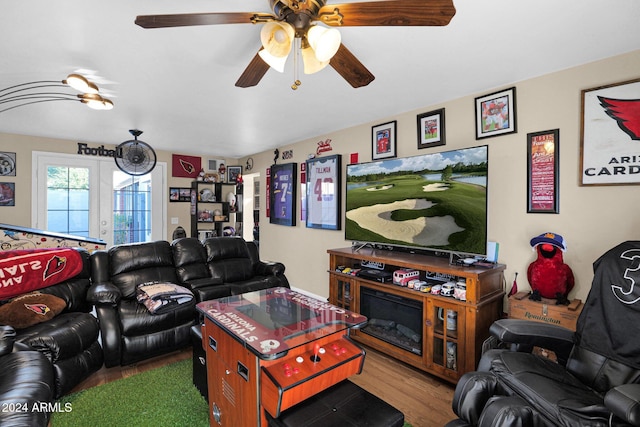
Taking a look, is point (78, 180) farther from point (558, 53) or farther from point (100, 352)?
point (558, 53)

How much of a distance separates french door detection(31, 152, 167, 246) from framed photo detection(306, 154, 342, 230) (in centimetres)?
290

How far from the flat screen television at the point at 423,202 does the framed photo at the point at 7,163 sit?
4.64 m

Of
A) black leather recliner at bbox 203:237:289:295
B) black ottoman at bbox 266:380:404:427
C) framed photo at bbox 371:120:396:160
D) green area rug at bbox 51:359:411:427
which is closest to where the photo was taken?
black ottoman at bbox 266:380:404:427

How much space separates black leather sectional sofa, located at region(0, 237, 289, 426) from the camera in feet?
5.10

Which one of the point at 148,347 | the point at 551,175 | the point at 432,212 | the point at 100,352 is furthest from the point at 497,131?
the point at 100,352

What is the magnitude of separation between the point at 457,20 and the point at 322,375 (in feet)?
6.37

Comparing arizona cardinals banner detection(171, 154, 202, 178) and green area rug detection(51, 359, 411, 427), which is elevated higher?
arizona cardinals banner detection(171, 154, 202, 178)

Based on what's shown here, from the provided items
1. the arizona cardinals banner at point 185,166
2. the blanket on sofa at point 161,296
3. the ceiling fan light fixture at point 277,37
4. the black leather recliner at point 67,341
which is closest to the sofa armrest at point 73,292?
the black leather recliner at point 67,341

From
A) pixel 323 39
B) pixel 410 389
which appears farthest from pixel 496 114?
pixel 410 389

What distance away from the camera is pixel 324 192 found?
4047 millimetres

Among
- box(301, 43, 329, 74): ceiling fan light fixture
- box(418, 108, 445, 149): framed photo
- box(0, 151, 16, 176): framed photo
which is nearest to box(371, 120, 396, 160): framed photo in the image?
box(418, 108, 445, 149): framed photo

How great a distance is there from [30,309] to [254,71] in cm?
230

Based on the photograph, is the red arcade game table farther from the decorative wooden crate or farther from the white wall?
the white wall

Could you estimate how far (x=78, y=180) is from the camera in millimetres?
4656
